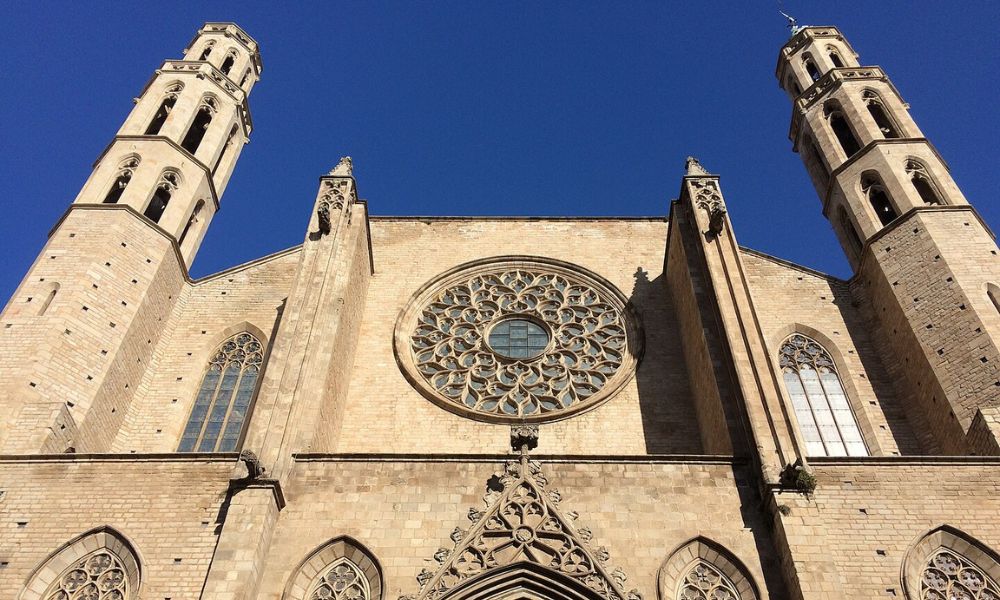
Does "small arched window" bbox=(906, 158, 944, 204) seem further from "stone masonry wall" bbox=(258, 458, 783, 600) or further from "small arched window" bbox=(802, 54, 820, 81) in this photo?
"stone masonry wall" bbox=(258, 458, 783, 600)

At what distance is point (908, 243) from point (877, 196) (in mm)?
2321

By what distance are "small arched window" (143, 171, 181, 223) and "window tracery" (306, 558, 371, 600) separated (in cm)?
920

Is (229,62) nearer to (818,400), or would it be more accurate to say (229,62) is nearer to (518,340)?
(518,340)

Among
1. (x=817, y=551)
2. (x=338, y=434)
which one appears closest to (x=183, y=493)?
(x=338, y=434)

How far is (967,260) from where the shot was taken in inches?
520

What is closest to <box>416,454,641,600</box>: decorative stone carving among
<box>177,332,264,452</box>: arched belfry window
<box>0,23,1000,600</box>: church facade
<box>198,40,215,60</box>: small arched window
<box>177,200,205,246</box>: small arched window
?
<box>0,23,1000,600</box>: church facade

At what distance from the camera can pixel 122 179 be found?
50.8ft

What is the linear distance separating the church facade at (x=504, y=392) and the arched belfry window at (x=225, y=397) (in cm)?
5

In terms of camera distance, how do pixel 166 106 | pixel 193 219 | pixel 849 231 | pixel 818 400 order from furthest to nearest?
1. pixel 166 106
2. pixel 193 219
3. pixel 849 231
4. pixel 818 400

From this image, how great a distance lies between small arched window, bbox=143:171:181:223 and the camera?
15.6 metres

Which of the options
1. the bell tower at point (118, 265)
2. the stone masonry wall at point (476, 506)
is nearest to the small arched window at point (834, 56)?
the stone masonry wall at point (476, 506)

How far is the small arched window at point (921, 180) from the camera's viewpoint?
1527 centimetres

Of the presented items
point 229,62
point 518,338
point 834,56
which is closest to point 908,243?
point 518,338

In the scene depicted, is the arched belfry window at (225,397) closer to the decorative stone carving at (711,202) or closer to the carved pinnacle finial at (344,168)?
the carved pinnacle finial at (344,168)
